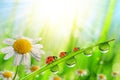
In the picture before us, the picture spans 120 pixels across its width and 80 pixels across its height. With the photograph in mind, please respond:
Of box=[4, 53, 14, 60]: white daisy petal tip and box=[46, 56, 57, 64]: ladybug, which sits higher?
box=[4, 53, 14, 60]: white daisy petal tip

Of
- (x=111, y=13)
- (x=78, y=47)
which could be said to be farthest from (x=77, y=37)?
(x=111, y=13)

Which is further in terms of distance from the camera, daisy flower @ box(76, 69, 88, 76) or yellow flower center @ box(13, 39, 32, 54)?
daisy flower @ box(76, 69, 88, 76)

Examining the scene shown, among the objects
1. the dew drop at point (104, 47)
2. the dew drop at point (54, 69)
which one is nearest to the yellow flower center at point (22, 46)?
the dew drop at point (54, 69)

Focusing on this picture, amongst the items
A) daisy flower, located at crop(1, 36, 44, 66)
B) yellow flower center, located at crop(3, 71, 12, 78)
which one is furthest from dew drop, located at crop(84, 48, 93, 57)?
yellow flower center, located at crop(3, 71, 12, 78)

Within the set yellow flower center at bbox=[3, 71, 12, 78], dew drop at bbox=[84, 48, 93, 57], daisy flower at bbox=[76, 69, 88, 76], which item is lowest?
daisy flower at bbox=[76, 69, 88, 76]

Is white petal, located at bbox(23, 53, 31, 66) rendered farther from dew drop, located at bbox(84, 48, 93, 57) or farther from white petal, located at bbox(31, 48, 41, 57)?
dew drop, located at bbox(84, 48, 93, 57)

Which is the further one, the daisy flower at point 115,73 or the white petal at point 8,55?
the daisy flower at point 115,73

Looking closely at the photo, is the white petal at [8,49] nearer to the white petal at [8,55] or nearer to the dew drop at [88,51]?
the white petal at [8,55]

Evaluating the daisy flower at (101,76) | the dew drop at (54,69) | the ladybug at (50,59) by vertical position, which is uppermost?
the ladybug at (50,59)

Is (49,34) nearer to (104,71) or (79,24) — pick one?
(79,24)
